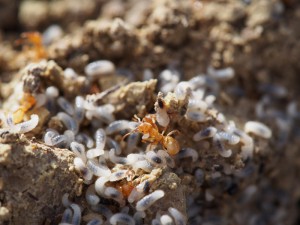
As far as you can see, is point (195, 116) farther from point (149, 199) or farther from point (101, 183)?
point (101, 183)

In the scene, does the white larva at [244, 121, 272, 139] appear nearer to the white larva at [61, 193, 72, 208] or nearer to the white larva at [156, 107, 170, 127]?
the white larva at [156, 107, 170, 127]

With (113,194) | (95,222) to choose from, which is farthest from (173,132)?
(95,222)

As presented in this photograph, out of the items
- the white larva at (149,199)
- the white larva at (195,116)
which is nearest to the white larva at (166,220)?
the white larva at (149,199)

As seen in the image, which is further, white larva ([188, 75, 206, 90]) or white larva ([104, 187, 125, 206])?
white larva ([188, 75, 206, 90])

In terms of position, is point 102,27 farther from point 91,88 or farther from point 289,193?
point 289,193

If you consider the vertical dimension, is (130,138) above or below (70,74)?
below

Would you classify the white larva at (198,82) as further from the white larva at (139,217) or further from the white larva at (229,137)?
the white larva at (139,217)

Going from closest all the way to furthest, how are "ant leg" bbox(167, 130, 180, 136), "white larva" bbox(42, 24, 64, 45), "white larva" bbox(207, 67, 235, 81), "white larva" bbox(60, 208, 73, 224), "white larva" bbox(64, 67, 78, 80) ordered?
"white larva" bbox(60, 208, 73, 224), "ant leg" bbox(167, 130, 180, 136), "white larva" bbox(64, 67, 78, 80), "white larva" bbox(207, 67, 235, 81), "white larva" bbox(42, 24, 64, 45)

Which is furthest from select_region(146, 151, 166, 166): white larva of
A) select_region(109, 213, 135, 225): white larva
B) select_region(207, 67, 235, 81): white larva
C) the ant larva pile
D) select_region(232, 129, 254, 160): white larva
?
select_region(207, 67, 235, 81): white larva
